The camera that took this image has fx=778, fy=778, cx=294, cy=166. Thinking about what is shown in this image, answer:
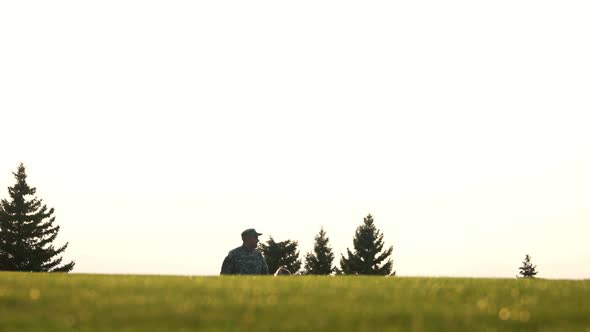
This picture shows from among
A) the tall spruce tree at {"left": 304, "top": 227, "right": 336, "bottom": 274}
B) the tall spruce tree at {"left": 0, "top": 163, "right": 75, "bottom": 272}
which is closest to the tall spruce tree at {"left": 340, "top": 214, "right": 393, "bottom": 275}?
the tall spruce tree at {"left": 304, "top": 227, "right": 336, "bottom": 274}

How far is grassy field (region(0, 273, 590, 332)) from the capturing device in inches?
433

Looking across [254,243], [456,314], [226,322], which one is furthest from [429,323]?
[254,243]

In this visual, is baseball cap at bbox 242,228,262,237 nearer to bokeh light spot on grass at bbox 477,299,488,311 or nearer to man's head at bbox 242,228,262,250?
man's head at bbox 242,228,262,250

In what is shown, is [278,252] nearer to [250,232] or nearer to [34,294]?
[250,232]

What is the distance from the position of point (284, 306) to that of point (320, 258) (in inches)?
3375

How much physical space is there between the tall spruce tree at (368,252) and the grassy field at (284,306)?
81.5 metres

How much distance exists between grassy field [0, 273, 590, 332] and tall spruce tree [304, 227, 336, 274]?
267 feet

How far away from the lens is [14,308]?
12508mm

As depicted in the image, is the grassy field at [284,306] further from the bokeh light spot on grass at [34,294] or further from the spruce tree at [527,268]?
the spruce tree at [527,268]

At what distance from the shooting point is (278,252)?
89875mm

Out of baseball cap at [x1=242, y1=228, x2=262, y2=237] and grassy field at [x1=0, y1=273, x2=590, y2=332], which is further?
baseball cap at [x1=242, y1=228, x2=262, y2=237]

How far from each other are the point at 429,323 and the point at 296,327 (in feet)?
6.43

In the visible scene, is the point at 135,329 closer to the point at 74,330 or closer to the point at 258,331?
the point at 74,330

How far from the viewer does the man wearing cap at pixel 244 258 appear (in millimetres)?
24656
